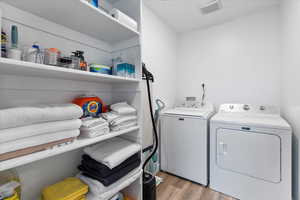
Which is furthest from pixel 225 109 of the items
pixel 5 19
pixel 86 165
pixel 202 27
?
pixel 5 19

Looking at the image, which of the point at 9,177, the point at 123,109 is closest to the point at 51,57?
the point at 123,109

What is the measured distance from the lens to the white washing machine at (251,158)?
141cm

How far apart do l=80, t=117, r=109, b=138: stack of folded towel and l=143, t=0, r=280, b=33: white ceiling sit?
1.95 metres

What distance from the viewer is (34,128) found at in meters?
0.66

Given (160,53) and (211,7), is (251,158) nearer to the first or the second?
(160,53)

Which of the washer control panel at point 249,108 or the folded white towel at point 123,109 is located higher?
the folded white towel at point 123,109

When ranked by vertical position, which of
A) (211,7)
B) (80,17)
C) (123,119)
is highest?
(211,7)

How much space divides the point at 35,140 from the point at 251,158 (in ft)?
6.86

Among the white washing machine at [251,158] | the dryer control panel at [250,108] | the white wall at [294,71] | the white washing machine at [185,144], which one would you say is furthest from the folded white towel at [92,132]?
the dryer control panel at [250,108]

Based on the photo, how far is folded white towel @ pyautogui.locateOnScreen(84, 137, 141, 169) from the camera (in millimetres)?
927

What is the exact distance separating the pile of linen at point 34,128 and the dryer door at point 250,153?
1767mm

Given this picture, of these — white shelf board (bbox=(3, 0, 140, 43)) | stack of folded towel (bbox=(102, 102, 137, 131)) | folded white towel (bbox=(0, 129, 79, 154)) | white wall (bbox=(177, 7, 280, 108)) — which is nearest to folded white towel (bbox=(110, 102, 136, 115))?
stack of folded towel (bbox=(102, 102, 137, 131))

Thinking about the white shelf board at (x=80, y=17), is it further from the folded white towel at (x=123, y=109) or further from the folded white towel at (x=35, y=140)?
the folded white towel at (x=35, y=140)

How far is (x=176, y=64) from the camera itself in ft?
9.56
